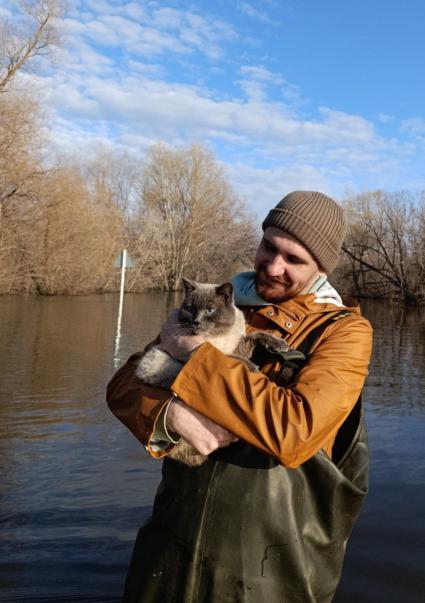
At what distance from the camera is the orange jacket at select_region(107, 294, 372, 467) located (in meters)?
1.77

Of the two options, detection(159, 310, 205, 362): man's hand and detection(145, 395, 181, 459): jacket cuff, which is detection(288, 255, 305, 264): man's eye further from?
detection(145, 395, 181, 459): jacket cuff

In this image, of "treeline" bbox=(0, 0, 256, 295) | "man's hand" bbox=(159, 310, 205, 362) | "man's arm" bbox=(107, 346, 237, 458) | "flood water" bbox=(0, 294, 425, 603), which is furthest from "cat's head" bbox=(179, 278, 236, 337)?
"treeline" bbox=(0, 0, 256, 295)

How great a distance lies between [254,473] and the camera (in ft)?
6.35

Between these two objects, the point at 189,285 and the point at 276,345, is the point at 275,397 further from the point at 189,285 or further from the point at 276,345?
the point at 189,285

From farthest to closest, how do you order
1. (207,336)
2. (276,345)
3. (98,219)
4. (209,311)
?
1. (98,219)
2. (209,311)
3. (207,336)
4. (276,345)

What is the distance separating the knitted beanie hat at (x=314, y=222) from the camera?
94.3 inches

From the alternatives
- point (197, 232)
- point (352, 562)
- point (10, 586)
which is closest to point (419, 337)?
point (352, 562)

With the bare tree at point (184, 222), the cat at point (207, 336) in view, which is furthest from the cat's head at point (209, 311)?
the bare tree at point (184, 222)

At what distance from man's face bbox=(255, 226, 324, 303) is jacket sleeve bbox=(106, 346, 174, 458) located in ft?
2.55

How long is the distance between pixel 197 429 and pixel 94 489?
406cm

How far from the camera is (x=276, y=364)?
2242mm

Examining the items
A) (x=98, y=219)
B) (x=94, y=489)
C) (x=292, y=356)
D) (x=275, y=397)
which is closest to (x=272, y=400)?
(x=275, y=397)

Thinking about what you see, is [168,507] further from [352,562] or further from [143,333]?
[143,333]

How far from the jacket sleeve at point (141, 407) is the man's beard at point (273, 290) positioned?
2.51 feet
